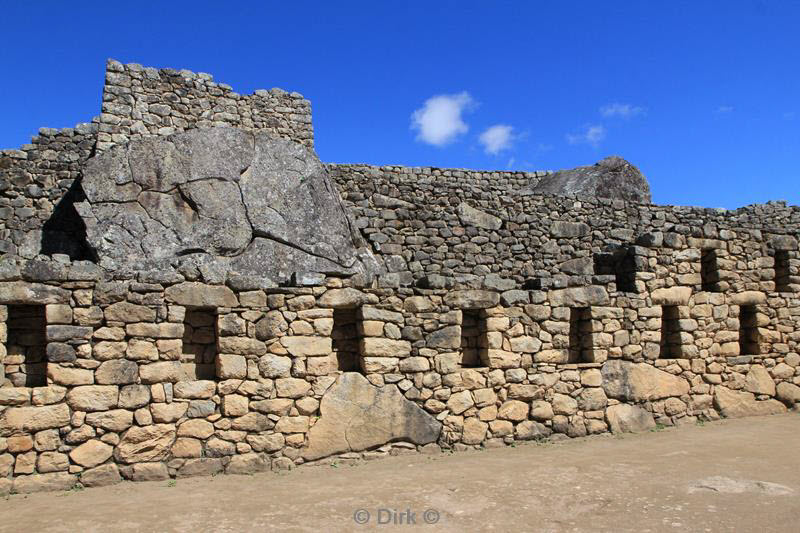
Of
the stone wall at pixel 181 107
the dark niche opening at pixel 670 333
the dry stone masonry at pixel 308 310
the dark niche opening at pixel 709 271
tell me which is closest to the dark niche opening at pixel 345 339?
the dry stone masonry at pixel 308 310

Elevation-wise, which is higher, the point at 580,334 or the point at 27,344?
the point at 27,344

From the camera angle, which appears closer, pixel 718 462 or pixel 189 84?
pixel 718 462

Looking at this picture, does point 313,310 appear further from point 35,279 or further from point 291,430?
point 35,279

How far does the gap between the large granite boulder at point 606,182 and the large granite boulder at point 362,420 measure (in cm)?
1194

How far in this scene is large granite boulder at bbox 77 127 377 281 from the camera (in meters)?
12.5

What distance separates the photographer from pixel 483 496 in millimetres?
7176

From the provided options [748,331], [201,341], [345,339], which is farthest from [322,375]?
[748,331]

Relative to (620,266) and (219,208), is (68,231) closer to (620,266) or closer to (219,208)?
(219,208)

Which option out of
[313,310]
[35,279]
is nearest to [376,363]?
[313,310]

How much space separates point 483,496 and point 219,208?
852cm

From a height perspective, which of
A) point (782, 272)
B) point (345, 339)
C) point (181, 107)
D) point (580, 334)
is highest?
point (181, 107)

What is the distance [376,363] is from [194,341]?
7.86ft

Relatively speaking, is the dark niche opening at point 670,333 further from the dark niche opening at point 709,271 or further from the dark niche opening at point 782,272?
the dark niche opening at point 782,272

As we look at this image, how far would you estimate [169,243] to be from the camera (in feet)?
41.3
